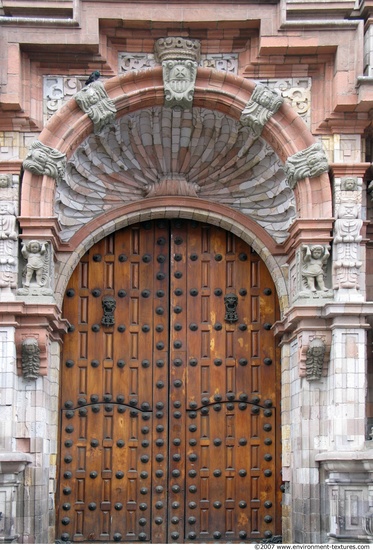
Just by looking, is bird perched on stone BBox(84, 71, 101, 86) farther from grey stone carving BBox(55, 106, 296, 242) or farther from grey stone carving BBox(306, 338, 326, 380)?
grey stone carving BBox(306, 338, 326, 380)

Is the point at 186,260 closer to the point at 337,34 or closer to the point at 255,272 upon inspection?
the point at 255,272

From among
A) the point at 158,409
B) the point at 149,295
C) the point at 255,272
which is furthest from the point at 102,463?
the point at 255,272

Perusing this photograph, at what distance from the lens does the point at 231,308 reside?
1467 centimetres

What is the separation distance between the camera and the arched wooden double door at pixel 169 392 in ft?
46.7

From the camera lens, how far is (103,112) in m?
13.8

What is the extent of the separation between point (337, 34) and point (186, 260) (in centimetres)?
359

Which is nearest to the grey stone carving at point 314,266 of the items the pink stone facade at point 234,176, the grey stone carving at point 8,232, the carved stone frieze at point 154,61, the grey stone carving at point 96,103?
the pink stone facade at point 234,176

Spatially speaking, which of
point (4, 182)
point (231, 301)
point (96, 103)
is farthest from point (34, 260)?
point (231, 301)

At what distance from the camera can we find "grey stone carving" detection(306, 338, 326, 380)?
13.3m

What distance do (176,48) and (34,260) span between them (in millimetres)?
3257

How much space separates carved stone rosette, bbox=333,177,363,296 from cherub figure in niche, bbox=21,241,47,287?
3.62 meters

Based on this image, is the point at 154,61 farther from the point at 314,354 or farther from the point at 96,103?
the point at 314,354

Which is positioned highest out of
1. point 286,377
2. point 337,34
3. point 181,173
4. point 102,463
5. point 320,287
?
point 337,34

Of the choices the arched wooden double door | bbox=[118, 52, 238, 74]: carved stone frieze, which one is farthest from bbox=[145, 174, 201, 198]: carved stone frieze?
bbox=[118, 52, 238, 74]: carved stone frieze
